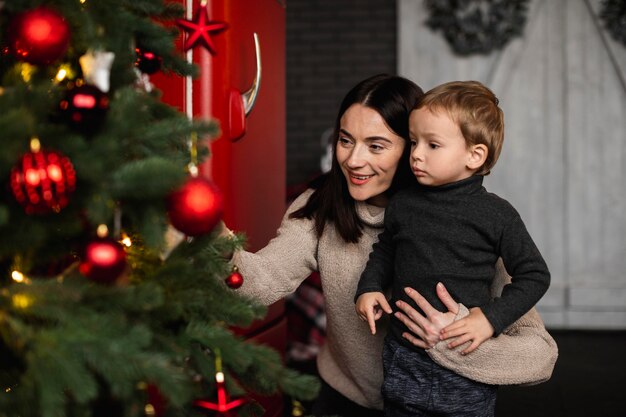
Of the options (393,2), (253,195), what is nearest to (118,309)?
(253,195)

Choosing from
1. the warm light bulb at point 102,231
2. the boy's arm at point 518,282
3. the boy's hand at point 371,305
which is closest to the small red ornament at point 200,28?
the warm light bulb at point 102,231

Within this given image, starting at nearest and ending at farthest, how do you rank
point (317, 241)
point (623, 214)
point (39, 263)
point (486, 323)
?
point (39, 263)
point (486, 323)
point (317, 241)
point (623, 214)

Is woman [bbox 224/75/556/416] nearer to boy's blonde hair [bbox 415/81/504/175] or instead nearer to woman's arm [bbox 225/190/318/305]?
woman's arm [bbox 225/190/318/305]

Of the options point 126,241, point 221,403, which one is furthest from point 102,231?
point 221,403

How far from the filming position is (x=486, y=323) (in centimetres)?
156

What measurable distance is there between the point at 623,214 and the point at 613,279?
1.55ft

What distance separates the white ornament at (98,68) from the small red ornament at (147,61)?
0.24 meters

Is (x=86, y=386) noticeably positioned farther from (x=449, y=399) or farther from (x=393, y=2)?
(x=393, y=2)

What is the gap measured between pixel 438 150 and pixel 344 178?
38 centimetres

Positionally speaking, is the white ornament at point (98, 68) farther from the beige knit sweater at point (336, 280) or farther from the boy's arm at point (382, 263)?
the boy's arm at point (382, 263)

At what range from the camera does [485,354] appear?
5.21 ft

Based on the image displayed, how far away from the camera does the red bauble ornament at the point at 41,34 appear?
40.0 inches

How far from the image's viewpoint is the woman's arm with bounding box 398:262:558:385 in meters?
1.58

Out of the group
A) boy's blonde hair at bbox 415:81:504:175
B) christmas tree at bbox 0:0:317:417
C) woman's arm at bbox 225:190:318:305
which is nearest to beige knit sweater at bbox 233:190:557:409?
woman's arm at bbox 225:190:318:305
